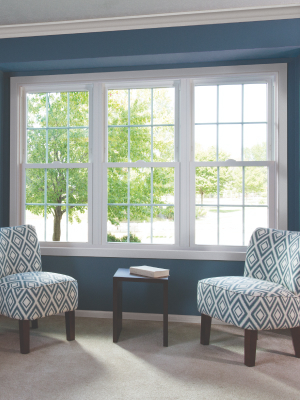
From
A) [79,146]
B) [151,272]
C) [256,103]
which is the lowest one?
[151,272]

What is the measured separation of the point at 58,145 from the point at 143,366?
2298 mm

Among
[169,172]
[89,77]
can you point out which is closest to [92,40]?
[89,77]

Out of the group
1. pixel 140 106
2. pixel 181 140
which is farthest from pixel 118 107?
pixel 181 140

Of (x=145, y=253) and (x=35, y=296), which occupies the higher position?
(x=145, y=253)

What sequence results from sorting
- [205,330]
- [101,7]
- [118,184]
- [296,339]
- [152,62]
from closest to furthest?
1. [296,339]
2. [205,330]
3. [101,7]
4. [152,62]
5. [118,184]

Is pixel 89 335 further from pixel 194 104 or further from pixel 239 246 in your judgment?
pixel 194 104

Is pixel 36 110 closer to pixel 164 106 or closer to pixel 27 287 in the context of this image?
pixel 164 106

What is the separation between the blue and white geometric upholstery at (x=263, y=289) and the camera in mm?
2098

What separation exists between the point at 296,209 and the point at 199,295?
1.28 meters

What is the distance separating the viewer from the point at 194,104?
10.2ft

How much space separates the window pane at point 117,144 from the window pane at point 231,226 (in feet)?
3.83

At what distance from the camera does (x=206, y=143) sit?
3.10 metres

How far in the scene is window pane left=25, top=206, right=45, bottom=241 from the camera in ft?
10.8

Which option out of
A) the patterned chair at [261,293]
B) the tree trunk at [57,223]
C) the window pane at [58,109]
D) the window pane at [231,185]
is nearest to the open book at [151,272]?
the patterned chair at [261,293]
